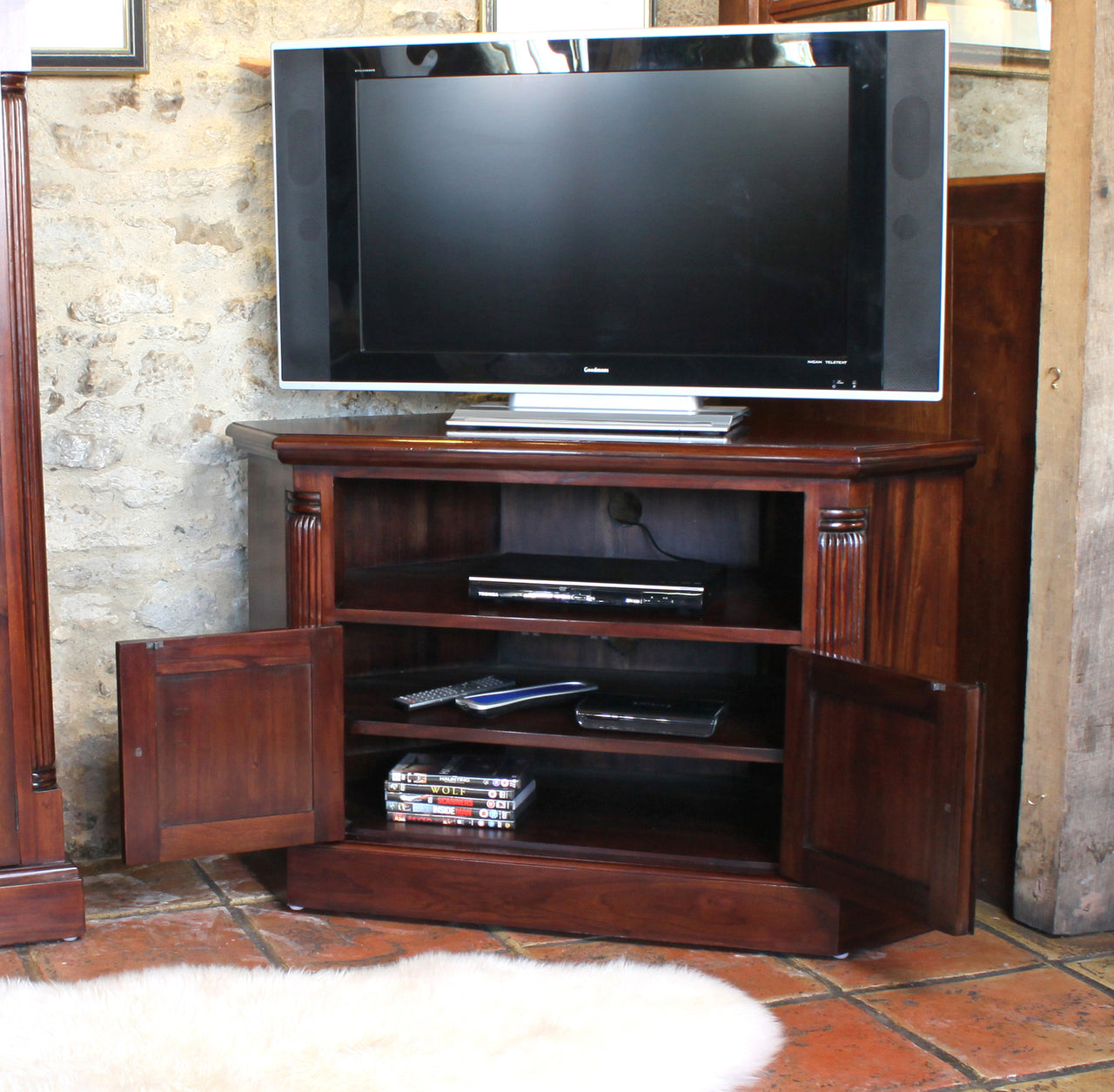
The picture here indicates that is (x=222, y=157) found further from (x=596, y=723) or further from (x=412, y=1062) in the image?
(x=412, y=1062)

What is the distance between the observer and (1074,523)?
2070 mm

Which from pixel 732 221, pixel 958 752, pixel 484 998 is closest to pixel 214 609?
pixel 484 998

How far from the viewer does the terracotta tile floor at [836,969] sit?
1.73m

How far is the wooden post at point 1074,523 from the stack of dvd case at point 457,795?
0.88 metres

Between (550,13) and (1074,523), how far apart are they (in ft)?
4.73

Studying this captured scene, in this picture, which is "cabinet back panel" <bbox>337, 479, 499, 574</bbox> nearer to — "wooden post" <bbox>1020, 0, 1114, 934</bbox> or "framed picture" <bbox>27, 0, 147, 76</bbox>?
"framed picture" <bbox>27, 0, 147, 76</bbox>

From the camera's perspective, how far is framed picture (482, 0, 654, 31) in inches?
103

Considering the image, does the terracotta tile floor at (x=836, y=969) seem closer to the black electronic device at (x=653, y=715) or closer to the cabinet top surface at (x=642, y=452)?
the black electronic device at (x=653, y=715)

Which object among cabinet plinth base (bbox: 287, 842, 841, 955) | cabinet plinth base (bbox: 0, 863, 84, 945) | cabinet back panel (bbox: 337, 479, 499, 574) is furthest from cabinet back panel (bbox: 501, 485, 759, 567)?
cabinet plinth base (bbox: 0, 863, 84, 945)

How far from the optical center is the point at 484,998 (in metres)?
1.87

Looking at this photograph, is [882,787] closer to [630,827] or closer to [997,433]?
[630,827]

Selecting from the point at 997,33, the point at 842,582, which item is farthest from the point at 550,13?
the point at 842,582

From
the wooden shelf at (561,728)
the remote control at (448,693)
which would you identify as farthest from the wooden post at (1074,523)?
the remote control at (448,693)

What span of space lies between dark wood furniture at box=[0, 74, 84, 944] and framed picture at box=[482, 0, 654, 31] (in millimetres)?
1008
